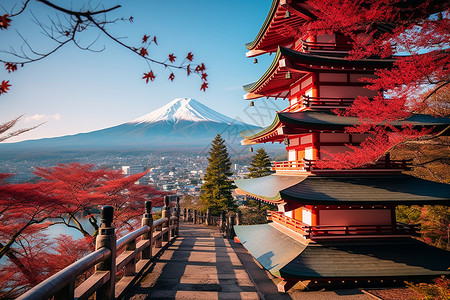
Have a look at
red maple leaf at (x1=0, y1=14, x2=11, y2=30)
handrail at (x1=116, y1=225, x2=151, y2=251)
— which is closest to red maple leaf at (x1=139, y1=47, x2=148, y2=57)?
red maple leaf at (x1=0, y1=14, x2=11, y2=30)

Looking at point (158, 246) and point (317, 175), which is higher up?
point (317, 175)

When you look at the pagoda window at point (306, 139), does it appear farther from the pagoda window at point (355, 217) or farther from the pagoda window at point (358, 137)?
the pagoda window at point (355, 217)

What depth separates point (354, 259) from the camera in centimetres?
685

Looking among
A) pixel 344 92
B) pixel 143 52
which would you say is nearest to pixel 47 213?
pixel 143 52

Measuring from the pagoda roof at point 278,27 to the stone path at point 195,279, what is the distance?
759 cm

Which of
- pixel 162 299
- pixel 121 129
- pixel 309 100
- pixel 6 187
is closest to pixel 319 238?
pixel 309 100

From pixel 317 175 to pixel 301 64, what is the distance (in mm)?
3376

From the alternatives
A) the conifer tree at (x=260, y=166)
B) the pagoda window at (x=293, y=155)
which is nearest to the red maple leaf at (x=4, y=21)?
the pagoda window at (x=293, y=155)

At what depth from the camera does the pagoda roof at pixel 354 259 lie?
6316 millimetres

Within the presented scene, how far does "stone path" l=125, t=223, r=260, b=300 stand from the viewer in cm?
439

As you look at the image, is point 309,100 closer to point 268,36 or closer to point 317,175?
point 317,175

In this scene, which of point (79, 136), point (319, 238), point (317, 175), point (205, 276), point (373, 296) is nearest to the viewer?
point (205, 276)

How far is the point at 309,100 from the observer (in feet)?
27.7

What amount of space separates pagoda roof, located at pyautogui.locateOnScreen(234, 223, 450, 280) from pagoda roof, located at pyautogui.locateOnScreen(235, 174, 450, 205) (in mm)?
1350
